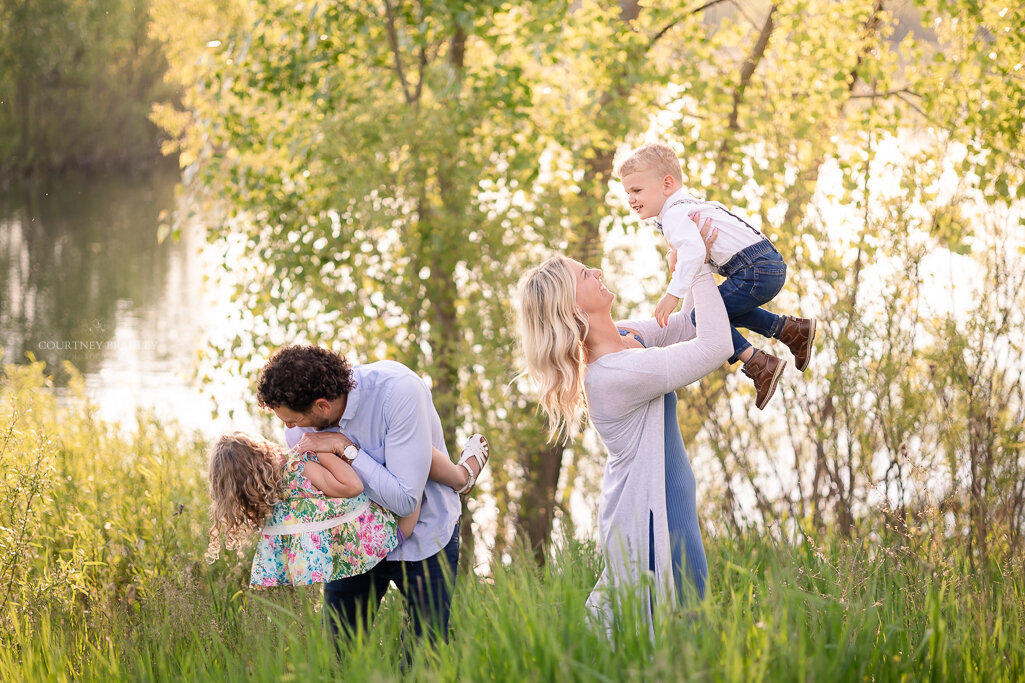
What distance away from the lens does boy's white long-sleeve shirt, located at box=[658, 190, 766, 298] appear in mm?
2830

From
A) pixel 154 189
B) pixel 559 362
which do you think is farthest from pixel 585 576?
pixel 154 189

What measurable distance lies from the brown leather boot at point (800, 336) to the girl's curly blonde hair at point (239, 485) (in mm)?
1768

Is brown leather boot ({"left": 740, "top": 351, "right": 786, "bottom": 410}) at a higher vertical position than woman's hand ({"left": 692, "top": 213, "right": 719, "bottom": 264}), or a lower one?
lower

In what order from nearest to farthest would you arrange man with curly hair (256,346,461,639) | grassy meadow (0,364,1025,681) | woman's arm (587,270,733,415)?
grassy meadow (0,364,1025,681) < woman's arm (587,270,733,415) < man with curly hair (256,346,461,639)

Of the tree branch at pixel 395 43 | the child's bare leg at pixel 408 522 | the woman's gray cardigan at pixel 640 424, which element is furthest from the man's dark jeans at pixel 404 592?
the tree branch at pixel 395 43

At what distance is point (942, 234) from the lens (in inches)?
205

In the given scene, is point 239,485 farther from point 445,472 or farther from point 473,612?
point 473,612

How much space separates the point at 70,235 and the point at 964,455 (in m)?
20.1

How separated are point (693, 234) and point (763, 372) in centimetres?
52

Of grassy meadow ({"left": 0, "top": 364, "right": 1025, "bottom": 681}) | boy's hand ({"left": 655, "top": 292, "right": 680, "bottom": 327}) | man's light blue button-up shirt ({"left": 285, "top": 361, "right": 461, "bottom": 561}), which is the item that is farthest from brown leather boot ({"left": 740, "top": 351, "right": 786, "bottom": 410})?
man's light blue button-up shirt ({"left": 285, "top": 361, "right": 461, "bottom": 561})

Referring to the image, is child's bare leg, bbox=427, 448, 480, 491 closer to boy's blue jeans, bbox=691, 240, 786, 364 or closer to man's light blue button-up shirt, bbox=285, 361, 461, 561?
man's light blue button-up shirt, bbox=285, 361, 461, 561

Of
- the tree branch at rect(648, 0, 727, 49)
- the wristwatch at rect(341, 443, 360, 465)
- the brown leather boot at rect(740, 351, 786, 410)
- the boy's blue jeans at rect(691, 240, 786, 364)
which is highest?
the tree branch at rect(648, 0, 727, 49)

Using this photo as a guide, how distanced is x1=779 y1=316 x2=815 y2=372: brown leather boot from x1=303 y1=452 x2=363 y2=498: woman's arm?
152 centimetres

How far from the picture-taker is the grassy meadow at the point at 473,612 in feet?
7.69
